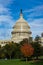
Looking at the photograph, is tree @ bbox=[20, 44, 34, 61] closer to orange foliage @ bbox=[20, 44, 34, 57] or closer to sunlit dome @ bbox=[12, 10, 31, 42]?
orange foliage @ bbox=[20, 44, 34, 57]

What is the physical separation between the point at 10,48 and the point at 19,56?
4.79 m

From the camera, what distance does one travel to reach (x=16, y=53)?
86.9 meters

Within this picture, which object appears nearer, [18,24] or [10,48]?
[10,48]

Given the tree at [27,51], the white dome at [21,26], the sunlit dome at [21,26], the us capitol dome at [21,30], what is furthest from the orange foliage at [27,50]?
the white dome at [21,26]

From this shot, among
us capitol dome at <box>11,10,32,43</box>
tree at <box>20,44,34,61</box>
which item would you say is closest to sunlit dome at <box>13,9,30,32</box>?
us capitol dome at <box>11,10,32,43</box>

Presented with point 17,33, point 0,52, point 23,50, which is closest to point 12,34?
point 17,33

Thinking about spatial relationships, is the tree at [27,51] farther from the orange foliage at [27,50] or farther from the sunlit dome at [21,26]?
the sunlit dome at [21,26]

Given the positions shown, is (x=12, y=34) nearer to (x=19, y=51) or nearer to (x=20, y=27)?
(x=20, y=27)

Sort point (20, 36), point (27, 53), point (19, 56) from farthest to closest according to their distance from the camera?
point (20, 36) < point (19, 56) < point (27, 53)

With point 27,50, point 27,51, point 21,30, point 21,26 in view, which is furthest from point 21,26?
point 27,51

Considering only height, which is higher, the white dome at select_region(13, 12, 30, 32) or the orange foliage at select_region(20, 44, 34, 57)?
the white dome at select_region(13, 12, 30, 32)

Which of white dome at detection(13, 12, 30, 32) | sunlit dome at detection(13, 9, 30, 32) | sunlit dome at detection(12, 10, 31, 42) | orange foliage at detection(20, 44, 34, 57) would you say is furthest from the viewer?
A: white dome at detection(13, 12, 30, 32)

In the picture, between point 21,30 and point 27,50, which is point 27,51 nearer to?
point 27,50

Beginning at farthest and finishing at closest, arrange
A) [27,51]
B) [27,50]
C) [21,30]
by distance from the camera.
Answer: [21,30] → [27,50] → [27,51]
